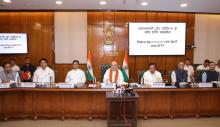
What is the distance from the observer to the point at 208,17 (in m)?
9.07

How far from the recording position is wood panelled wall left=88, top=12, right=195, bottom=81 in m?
8.62

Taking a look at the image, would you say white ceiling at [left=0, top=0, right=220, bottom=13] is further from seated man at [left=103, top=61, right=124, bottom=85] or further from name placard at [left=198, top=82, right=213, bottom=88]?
name placard at [left=198, top=82, right=213, bottom=88]

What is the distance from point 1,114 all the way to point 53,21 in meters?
3.93

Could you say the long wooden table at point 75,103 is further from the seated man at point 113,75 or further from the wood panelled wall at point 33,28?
the wood panelled wall at point 33,28

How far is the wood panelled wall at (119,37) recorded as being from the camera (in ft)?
28.3

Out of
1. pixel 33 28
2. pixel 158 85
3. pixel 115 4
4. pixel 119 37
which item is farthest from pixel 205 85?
pixel 33 28

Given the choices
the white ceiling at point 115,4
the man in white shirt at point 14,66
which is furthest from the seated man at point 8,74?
the white ceiling at point 115,4

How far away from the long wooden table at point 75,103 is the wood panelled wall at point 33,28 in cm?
316

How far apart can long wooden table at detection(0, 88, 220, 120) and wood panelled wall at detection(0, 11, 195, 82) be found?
3.00 metres

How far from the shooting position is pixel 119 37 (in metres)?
8.71

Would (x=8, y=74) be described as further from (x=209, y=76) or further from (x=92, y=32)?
(x=209, y=76)

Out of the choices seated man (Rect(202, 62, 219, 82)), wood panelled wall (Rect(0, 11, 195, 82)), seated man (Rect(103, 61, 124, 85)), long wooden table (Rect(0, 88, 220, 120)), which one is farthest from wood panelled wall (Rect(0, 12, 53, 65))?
seated man (Rect(202, 62, 219, 82))

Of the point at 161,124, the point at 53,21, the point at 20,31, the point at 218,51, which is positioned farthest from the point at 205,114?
the point at 20,31

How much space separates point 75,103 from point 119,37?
3.67 metres
